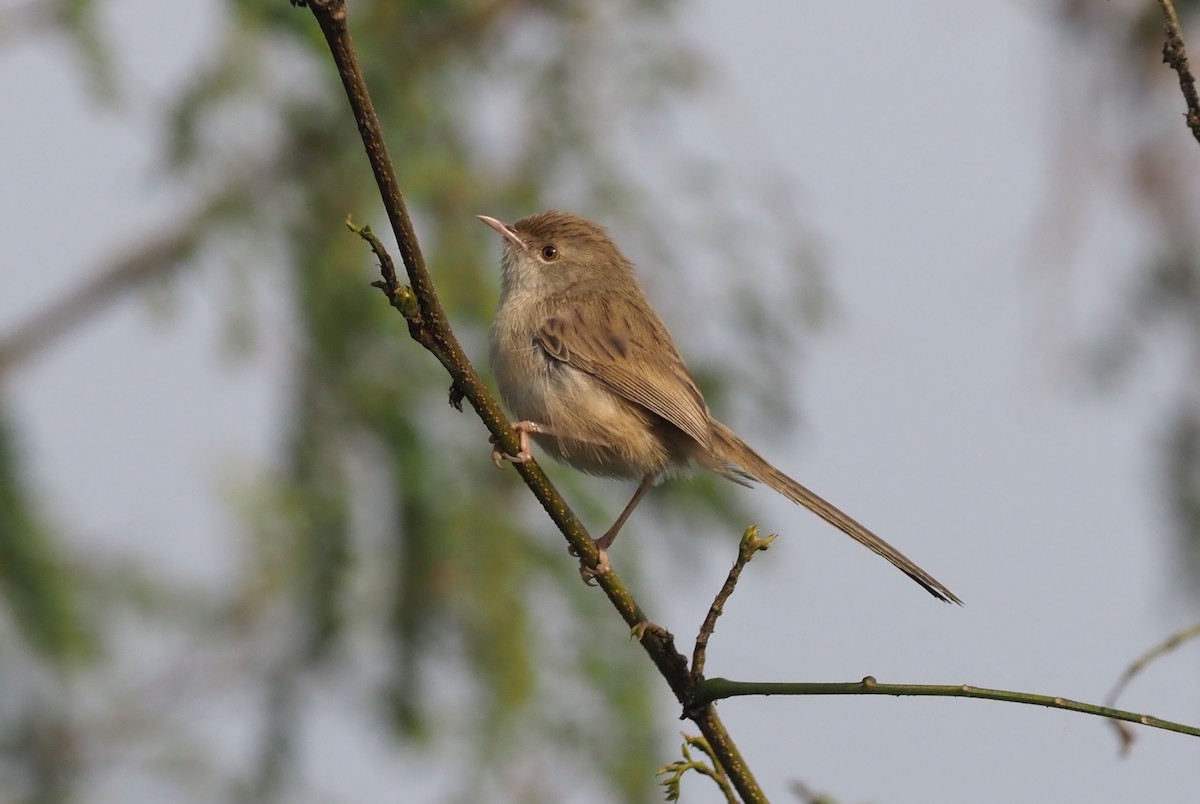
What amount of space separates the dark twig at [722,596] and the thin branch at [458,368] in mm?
73

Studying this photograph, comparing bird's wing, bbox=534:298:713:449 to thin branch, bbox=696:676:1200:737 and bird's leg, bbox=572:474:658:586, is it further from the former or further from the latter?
thin branch, bbox=696:676:1200:737

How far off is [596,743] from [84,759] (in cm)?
187

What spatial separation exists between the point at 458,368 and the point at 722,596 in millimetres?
669

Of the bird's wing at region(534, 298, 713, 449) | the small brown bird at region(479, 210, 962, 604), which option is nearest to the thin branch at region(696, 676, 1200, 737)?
the small brown bird at region(479, 210, 962, 604)

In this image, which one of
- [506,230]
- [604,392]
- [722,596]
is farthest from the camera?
[506,230]

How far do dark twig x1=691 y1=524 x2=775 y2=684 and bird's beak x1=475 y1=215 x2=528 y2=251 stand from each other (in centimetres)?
226

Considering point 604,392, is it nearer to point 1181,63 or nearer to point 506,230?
point 506,230

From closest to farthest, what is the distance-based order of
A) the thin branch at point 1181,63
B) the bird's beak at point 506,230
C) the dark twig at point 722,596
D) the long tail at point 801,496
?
the thin branch at point 1181,63, the dark twig at point 722,596, the long tail at point 801,496, the bird's beak at point 506,230

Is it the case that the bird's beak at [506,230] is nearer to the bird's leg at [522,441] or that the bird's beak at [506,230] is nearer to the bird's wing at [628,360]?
the bird's wing at [628,360]

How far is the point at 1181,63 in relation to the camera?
222 centimetres

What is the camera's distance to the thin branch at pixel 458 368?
7.38 feet

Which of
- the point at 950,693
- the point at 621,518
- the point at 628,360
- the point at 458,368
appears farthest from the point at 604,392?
the point at 950,693

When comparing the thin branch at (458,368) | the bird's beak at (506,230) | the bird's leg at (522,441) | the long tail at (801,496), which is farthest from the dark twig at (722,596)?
the bird's beak at (506,230)

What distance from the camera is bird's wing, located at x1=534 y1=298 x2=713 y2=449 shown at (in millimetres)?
4453
